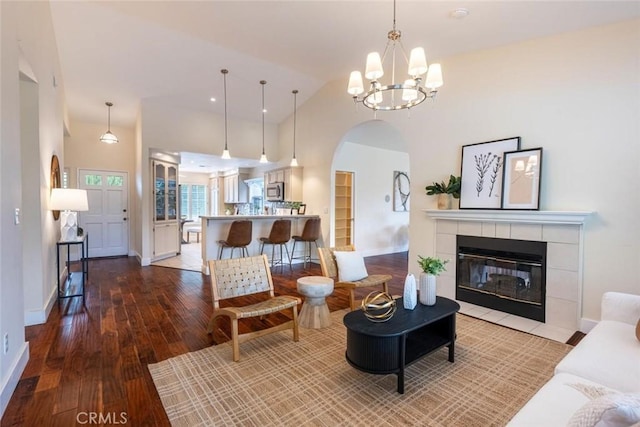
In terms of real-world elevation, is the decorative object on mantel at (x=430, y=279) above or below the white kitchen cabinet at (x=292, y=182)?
below

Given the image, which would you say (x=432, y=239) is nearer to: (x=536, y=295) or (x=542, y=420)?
(x=536, y=295)

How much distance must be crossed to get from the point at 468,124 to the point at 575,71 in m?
1.14

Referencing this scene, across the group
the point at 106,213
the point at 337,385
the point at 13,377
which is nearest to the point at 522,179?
the point at 337,385

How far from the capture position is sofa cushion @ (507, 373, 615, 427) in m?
1.25

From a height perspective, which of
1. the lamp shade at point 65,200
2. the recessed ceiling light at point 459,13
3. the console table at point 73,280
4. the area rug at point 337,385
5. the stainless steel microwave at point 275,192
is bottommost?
the area rug at point 337,385

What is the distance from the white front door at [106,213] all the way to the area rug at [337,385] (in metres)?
6.28

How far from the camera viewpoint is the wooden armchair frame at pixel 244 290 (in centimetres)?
264

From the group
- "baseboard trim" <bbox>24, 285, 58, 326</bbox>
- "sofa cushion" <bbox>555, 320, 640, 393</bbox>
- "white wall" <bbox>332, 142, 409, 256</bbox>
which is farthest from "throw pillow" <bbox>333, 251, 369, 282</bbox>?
"white wall" <bbox>332, 142, 409, 256</bbox>

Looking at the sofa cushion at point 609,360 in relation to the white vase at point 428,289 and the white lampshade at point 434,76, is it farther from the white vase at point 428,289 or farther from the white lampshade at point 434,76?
the white lampshade at point 434,76

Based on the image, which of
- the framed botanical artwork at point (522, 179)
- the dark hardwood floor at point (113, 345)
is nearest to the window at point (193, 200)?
the dark hardwood floor at point (113, 345)

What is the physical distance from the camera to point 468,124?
403 centimetres

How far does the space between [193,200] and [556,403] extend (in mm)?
11986

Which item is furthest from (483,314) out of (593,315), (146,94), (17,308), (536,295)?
(146,94)

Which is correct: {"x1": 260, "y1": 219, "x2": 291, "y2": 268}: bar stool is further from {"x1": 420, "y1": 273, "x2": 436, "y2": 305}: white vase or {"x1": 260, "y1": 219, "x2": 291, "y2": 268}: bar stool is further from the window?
the window
